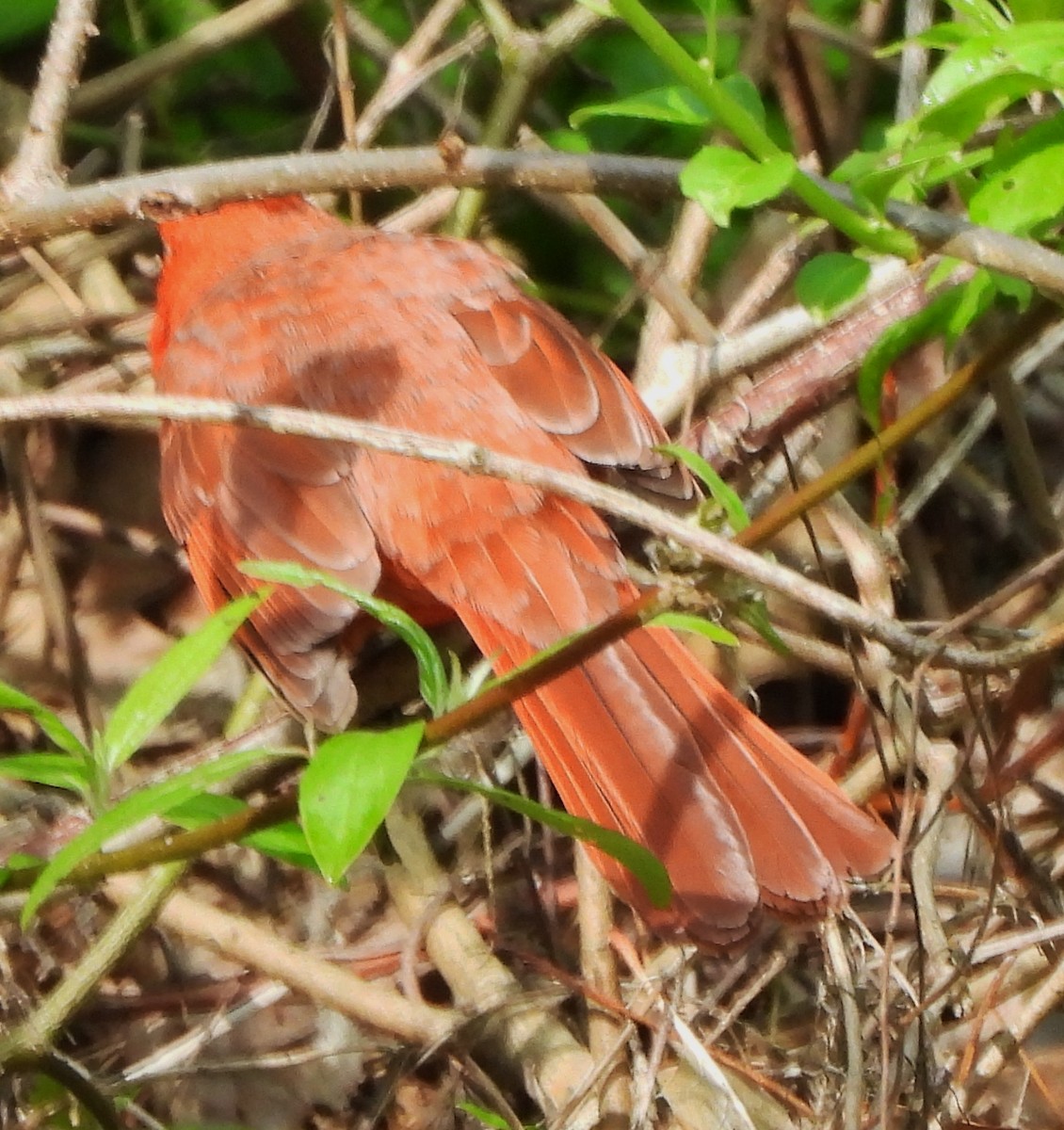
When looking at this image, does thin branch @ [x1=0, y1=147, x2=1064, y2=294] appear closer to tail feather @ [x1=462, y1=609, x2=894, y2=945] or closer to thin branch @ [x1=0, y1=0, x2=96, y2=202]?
thin branch @ [x1=0, y1=0, x2=96, y2=202]

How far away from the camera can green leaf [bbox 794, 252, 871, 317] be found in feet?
4.87

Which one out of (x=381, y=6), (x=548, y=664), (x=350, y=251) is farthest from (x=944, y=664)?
(x=381, y=6)

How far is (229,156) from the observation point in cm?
361

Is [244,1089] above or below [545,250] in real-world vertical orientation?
below

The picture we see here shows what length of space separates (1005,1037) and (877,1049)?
0.98ft

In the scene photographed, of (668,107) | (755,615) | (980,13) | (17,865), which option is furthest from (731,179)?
(17,865)

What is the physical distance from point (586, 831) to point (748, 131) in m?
0.69

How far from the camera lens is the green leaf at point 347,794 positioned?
1069mm

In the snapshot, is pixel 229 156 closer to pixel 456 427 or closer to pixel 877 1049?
pixel 456 427

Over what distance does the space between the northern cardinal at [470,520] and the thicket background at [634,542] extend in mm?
173

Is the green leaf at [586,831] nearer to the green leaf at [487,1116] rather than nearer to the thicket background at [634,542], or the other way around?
the thicket background at [634,542]

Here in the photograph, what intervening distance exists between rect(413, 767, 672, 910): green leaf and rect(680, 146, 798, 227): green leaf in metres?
0.57

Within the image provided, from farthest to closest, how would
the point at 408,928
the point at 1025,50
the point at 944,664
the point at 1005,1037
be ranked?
the point at 408,928, the point at 1005,1037, the point at 944,664, the point at 1025,50

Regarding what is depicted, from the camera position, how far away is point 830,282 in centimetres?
149
